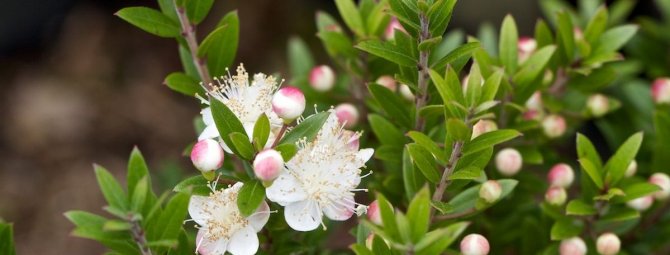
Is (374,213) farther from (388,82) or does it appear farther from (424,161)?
(388,82)

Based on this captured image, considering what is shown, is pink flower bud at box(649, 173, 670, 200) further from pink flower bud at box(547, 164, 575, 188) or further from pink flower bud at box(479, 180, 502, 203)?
pink flower bud at box(479, 180, 502, 203)

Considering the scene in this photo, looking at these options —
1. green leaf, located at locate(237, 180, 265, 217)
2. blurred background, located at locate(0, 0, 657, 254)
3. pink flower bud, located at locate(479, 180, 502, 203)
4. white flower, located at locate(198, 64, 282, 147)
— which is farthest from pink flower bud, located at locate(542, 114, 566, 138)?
blurred background, located at locate(0, 0, 657, 254)

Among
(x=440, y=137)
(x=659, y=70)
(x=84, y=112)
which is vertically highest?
(x=440, y=137)

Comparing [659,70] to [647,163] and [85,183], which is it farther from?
[85,183]

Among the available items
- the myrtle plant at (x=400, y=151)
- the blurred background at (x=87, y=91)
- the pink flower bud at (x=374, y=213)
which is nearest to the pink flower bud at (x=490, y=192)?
the myrtle plant at (x=400, y=151)

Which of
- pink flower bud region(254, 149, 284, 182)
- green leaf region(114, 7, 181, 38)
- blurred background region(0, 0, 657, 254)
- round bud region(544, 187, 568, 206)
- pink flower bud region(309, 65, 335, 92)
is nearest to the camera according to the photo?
pink flower bud region(254, 149, 284, 182)

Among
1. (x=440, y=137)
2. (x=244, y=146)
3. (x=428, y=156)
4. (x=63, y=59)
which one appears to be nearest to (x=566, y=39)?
(x=440, y=137)
